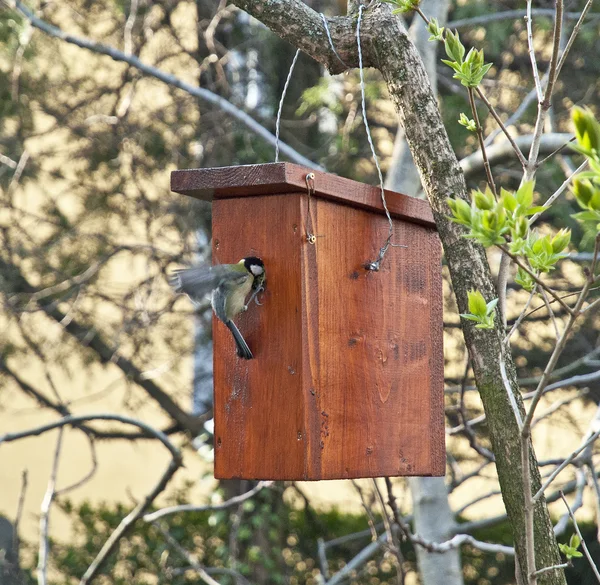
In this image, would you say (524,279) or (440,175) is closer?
(524,279)

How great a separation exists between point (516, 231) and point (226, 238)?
102 cm

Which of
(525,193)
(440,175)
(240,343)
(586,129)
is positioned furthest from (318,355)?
(586,129)

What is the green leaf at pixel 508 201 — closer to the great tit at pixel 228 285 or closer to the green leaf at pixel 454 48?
the green leaf at pixel 454 48

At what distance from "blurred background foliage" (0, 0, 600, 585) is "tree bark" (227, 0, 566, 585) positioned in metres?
3.71

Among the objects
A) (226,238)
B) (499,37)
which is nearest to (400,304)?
(226,238)

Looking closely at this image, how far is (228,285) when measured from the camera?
6.52 ft

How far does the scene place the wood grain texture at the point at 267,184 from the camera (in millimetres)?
1962

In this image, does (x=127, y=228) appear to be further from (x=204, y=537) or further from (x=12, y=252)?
(x=204, y=537)

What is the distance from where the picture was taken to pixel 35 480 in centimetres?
797

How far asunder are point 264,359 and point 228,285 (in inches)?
8.0

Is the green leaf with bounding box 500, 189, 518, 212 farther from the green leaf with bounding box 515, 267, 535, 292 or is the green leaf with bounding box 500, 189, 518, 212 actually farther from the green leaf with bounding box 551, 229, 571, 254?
the green leaf with bounding box 515, 267, 535, 292

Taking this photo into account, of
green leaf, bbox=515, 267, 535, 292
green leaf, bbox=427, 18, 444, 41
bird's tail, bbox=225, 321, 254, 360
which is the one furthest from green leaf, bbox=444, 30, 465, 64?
bird's tail, bbox=225, 321, 254, 360

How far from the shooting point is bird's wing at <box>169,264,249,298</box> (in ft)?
6.58

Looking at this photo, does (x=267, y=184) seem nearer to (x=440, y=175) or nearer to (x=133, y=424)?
(x=440, y=175)
